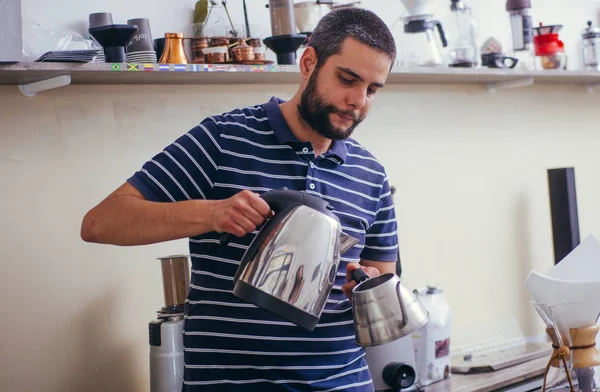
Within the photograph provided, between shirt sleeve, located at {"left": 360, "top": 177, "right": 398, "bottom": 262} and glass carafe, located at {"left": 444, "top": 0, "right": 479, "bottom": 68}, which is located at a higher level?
glass carafe, located at {"left": 444, "top": 0, "right": 479, "bottom": 68}

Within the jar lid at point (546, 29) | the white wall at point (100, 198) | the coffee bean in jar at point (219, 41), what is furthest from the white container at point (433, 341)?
the jar lid at point (546, 29)

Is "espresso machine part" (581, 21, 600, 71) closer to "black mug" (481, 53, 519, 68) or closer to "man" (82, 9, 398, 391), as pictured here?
"black mug" (481, 53, 519, 68)

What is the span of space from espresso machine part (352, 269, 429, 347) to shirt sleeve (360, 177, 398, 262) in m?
0.37

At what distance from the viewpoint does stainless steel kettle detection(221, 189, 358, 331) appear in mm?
1276

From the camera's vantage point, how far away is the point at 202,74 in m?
2.27

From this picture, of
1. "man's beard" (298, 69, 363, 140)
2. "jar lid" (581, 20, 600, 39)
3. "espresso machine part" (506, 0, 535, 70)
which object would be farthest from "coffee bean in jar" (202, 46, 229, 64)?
"jar lid" (581, 20, 600, 39)

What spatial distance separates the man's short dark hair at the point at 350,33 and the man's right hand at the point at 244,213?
0.46m


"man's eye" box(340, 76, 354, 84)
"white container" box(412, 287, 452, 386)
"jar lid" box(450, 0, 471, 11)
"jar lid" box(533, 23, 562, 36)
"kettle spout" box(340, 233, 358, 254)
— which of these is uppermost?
"jar lid" box(450, 0, 471, 11)

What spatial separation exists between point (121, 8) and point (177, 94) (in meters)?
0.28

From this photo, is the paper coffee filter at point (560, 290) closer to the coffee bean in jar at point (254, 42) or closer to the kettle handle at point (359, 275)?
the kettle handle at point (359, 275)

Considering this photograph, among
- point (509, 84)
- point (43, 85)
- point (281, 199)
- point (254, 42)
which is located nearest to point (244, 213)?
point (281, 199)

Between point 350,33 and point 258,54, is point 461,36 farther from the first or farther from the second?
point 350,33

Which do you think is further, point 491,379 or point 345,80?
point 491,379

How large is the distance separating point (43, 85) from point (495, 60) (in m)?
1.63
